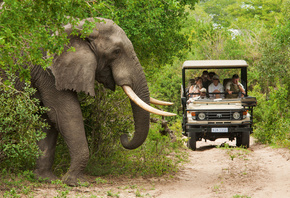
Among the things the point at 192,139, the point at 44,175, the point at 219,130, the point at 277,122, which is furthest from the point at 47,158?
the point at 277,122

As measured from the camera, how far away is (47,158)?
844 centimetres

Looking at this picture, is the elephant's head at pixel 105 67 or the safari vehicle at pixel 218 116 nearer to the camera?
the elephant's head at pixel 105 67

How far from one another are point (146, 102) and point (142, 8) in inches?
109

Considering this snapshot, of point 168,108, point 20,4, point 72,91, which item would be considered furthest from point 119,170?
point 168,108

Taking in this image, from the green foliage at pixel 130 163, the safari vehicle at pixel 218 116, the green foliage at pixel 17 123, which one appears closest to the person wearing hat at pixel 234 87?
the safari vehicle at pixel 218 116

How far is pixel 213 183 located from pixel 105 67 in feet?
9.08

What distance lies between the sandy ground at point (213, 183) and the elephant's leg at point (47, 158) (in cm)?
69

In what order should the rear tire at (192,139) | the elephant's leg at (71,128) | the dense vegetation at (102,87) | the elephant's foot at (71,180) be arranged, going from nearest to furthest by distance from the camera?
the dense vegetation at (102,87)
the elephant's foot at (71,180)
the elephant's leg at (71,128)
the rear tire at (192,139)

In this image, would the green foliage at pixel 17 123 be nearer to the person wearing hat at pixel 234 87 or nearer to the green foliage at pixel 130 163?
the green foliage at pixel 130 163

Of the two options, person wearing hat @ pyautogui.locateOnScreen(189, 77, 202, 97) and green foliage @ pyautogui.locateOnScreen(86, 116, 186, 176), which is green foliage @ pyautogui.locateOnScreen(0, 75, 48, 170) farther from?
person wearing hat @ pyautogui.locateOnScreen(189, 77, 202, 97)

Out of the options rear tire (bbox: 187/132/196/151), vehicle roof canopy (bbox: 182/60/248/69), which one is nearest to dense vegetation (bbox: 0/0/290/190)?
rear tire (bbox: 187/132/196/151)

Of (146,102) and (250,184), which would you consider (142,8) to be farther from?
(250,184)

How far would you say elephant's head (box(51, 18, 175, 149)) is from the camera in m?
8.00

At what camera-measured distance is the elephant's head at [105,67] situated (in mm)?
8000
